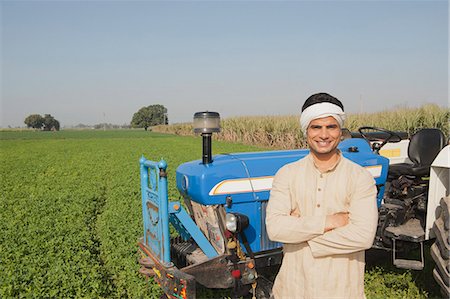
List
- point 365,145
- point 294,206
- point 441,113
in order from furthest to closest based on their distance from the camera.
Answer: point 441,113
point 365,145
point 294,206

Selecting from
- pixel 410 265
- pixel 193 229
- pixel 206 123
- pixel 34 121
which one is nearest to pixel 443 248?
pixel 410 265

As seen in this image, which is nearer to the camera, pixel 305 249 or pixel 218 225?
pixel 305 249

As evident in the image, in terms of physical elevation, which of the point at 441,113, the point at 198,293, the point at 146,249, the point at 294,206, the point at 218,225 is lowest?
the point at 198,293

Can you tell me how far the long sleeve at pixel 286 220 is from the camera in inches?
71.5

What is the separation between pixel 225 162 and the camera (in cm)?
333

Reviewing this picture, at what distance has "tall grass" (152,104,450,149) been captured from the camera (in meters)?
12.3

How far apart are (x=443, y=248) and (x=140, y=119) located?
11590cm

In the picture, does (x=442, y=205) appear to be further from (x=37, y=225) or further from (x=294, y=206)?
(x=37, y=225)

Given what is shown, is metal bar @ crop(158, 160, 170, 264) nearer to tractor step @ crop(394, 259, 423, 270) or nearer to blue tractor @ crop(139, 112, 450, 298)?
blue tractor @ crop(139, 112, 450, 298)

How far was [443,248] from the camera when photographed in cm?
296

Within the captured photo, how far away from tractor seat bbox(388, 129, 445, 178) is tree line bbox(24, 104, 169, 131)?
356 feet

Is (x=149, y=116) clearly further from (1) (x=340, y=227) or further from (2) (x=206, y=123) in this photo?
(1) (x=340, y=227)

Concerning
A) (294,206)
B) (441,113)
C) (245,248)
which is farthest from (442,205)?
(441,113)

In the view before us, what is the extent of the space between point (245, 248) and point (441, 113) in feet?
36.1
